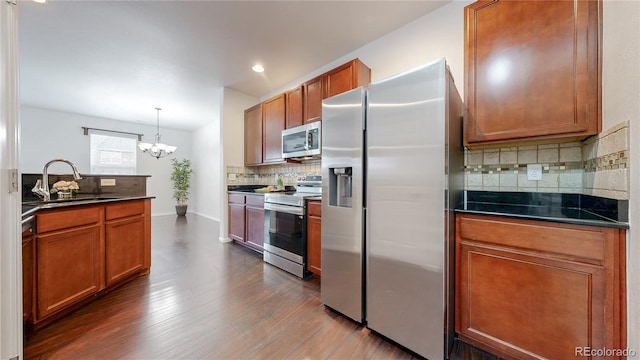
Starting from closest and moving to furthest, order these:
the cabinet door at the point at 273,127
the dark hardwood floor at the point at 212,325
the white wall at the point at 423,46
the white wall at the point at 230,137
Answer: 1. the dark hardwood floor at the point at 212,325
2. the white wall at the point at 423,46
3. the cabinet door at the point at 273,127
4. the white wall at the point at 230,137

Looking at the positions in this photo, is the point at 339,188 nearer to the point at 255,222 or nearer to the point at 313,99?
the point at 313,99

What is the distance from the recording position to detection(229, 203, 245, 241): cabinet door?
3.54 m

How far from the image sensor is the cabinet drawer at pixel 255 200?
125 inches

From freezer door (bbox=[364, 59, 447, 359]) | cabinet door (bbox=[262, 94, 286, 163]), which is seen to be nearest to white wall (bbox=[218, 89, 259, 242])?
cabinet door (bbox=[262, 94, 286, 163])

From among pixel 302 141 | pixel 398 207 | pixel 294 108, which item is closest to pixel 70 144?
pixel 294 108

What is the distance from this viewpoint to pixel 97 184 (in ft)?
8.21

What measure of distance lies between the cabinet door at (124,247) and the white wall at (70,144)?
4.22 meters

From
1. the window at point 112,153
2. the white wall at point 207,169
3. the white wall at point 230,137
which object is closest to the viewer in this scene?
the white wall at point 230,137

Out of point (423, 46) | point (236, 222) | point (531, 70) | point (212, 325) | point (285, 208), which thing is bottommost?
point (212, 325)

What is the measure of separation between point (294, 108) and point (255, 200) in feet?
4.72

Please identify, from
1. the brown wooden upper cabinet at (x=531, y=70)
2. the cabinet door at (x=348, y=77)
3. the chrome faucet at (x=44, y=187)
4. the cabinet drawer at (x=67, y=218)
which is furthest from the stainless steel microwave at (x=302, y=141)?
the chrome faucet at (x=44, y=187)

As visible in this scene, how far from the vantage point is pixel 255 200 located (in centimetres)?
328

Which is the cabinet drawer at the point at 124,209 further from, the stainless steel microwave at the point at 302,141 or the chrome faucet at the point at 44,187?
the stainless steel microwave at the point at 302,141

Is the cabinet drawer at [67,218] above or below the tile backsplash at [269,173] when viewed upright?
below
